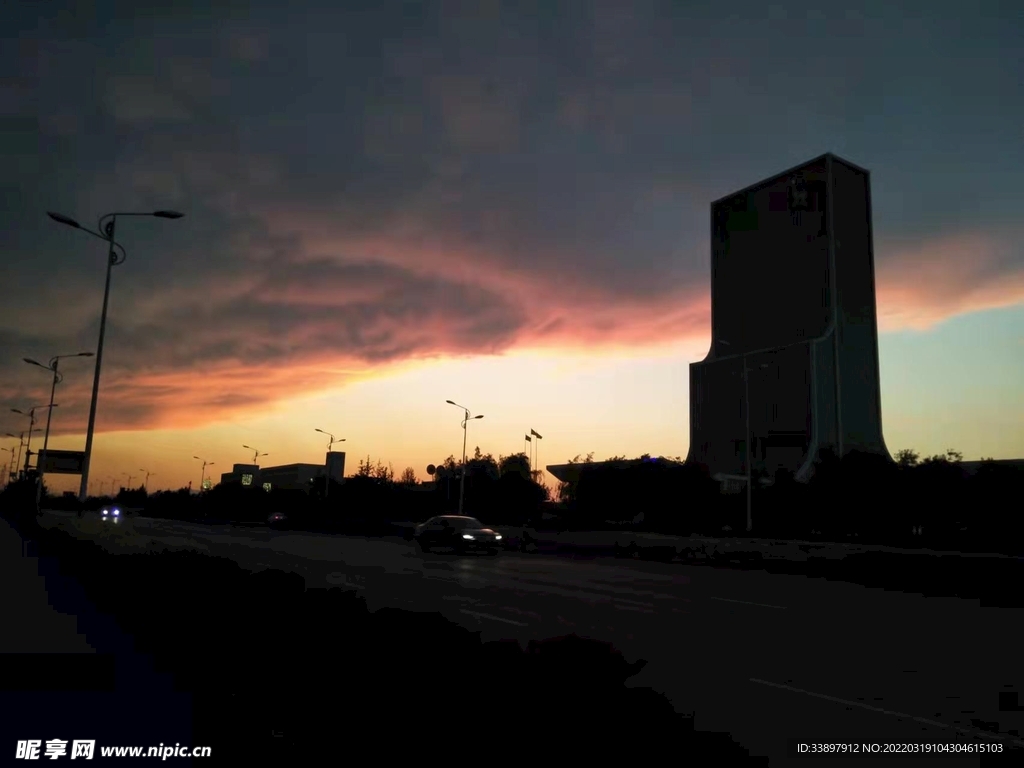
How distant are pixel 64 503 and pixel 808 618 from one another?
128m

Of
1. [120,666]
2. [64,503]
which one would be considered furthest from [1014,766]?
[64,503]

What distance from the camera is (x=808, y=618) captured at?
14.2m

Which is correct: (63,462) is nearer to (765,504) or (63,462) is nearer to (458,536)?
(458,536)

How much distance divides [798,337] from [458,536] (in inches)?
5587

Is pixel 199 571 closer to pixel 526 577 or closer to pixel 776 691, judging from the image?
pixel 776 691

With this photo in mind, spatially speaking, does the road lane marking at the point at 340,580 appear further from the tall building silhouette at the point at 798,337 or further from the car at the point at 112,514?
the tall building silhouette at the point at 798,337

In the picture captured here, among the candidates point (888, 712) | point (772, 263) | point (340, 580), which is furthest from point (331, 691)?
point (772, 263)

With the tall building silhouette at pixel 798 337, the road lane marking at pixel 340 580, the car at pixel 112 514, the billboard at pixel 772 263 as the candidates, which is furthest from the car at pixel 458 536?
the billboard at pixel 772 263

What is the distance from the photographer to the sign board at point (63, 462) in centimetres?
2695

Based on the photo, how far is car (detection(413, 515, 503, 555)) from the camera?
31719 millimetres

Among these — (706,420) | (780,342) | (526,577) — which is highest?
(780,342)

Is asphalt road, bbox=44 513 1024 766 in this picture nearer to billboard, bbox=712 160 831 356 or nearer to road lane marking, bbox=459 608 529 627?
road lane marking, bbox=459 608 529 627

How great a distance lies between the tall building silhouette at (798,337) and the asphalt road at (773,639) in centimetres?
12853

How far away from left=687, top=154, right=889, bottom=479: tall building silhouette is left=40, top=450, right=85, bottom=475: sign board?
128m
